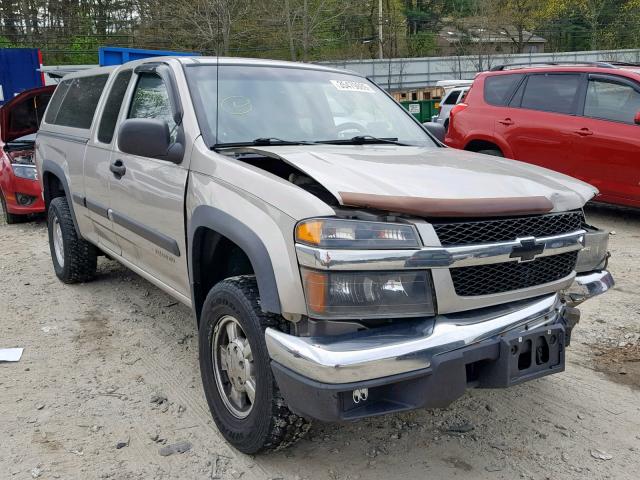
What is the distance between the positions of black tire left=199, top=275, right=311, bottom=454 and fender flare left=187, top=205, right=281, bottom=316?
0.15 m

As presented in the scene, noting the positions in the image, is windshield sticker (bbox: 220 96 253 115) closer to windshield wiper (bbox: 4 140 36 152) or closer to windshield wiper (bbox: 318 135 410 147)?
windshield wiper (bbox: 318 135 410 147)

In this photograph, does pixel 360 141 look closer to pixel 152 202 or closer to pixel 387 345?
pixel 152 202

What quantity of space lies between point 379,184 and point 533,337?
2.90ft

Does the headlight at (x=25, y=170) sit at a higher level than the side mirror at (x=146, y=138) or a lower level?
lower

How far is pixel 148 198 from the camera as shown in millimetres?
3727

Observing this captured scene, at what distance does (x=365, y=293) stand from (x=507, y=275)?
67 centimetres

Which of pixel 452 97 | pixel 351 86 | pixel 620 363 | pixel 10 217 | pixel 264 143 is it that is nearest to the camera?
pixel 264 143

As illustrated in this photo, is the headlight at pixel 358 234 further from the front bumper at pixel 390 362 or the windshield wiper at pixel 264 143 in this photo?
the windshield wiper at pixel 264 143

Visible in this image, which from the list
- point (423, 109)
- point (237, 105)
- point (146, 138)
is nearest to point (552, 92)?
point (237, 105)

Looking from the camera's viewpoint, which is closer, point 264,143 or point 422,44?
point 264,143

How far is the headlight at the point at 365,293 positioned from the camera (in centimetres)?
235

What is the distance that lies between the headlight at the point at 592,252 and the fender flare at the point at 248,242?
1.65 meters

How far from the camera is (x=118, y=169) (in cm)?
410

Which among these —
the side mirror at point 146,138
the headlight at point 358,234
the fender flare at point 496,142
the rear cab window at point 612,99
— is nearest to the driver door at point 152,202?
the side mirror at point 146,138
